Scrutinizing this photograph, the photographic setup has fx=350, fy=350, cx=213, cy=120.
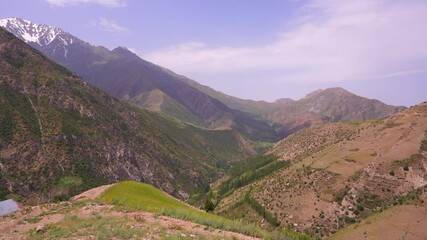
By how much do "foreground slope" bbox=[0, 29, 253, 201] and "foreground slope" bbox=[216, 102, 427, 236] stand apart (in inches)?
2095

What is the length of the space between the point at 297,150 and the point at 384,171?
5714cm

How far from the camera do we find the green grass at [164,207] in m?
24.0

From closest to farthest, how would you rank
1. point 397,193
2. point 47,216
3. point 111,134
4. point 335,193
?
point 47,216
point 397,193
point 335,193
point 111,134

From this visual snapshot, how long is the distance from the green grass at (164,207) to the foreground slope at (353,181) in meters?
33.2

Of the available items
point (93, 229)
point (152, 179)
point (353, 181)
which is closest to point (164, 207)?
point (93, 229)

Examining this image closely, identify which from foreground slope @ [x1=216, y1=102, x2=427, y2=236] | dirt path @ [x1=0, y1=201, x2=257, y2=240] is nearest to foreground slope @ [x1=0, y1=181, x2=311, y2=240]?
dirt path @ [x1=0, y1=201, x2=257, y2=240]

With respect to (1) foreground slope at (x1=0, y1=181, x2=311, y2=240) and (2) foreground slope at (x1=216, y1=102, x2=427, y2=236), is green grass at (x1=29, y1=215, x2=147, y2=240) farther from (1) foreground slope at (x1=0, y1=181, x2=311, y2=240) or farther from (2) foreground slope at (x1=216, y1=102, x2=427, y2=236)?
(2) foreground slope at (x1=216, y1=102, x2=427, y2=236)

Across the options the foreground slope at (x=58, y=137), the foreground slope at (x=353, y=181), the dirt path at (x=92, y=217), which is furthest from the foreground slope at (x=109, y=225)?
the foreground slope at (x=58, y=137)

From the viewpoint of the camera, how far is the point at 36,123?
122m

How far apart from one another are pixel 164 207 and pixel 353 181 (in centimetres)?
5878

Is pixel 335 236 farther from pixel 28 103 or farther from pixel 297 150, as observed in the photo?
pixel 28 103

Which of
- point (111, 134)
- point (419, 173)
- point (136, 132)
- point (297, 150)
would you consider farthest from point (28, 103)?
point (419, 173)

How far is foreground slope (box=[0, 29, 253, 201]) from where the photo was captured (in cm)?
10894

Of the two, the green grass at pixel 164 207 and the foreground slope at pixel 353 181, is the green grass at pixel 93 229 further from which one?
the foreground slope at pixel 353 181
